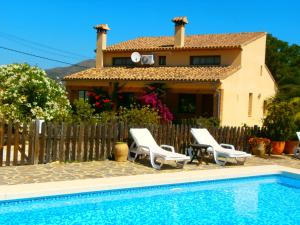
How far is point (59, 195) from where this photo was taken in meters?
9.32

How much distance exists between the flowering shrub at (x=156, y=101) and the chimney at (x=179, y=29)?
5.38 m

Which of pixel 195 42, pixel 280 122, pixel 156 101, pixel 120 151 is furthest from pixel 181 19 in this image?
pixel 120 151

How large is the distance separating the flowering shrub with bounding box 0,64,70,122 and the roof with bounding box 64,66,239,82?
380 inches

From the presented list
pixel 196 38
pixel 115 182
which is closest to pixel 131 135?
pixel 115 182

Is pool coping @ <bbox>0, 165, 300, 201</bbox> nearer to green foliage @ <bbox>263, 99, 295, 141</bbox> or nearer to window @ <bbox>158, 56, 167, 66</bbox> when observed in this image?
green foliage @ <bbox>263, 99, 295, 141</bbox>

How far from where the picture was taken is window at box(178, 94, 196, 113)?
30.1 meters

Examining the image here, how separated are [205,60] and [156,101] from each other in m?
5.93

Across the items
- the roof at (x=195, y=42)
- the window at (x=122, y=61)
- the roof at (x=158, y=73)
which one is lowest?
the roof at (x=158, y=73)

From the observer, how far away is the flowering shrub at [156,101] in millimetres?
24969

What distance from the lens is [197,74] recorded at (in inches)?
1051

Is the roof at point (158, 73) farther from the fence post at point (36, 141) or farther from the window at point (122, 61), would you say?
the fence post at point (36, 141)

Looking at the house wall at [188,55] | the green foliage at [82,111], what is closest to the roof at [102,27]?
the house wall at [188,55]

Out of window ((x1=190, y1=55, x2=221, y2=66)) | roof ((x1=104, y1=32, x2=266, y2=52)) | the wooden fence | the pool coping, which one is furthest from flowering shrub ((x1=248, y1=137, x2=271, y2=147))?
window ((x1=190, y1=55, x2=221, y2=66))

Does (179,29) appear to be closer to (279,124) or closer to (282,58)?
(279,124)
